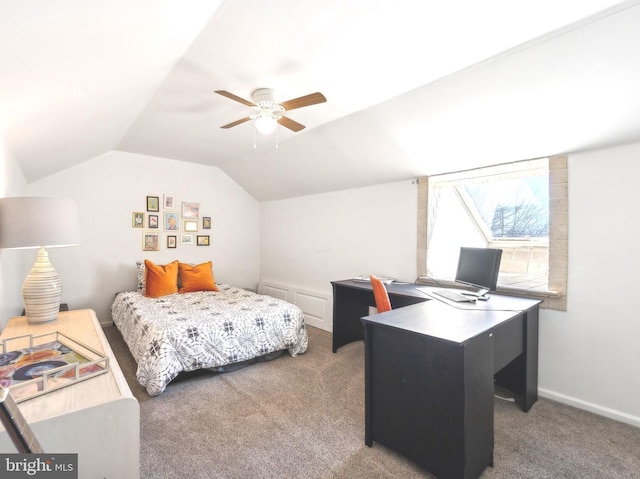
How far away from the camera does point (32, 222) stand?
5.59 ft

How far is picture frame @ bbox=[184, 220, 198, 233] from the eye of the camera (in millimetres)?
4602

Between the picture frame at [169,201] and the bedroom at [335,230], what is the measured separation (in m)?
0.08

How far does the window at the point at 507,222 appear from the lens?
2354mm

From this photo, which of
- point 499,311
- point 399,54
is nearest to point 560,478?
point 499,311

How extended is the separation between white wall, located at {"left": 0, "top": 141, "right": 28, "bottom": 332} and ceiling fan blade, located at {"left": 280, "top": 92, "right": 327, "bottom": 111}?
1.68 metres

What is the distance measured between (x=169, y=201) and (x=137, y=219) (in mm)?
484

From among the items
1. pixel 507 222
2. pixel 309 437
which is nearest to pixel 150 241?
pixel 309 437

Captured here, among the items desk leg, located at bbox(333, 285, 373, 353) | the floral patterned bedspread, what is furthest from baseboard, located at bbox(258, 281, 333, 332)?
the floral patterned bedspread

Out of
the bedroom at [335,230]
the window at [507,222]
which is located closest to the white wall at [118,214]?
the bedroom at [335,230]

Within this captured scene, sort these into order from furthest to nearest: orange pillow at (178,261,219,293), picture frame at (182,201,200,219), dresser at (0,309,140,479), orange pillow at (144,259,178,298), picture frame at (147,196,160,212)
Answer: picture frame at (182,201,200,219) → picture frame at (147,196,160,212) → orange pillow at (178,261,219,293) → orange pillow at (144,259,178,298) → dresser at (0,309,140,479)

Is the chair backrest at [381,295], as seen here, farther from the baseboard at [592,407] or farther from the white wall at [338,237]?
the baseboard at [592,407]

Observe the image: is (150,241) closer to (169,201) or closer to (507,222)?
(169,201)

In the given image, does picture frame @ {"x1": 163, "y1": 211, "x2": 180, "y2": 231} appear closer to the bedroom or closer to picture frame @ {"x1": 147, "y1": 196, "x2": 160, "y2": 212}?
picture frame @ {"x1": 147, "y1": 196, "x2": 160, "y2": 212}

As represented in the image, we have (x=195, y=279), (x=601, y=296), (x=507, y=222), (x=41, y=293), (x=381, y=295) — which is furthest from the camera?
(x=195, y=279)
